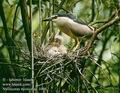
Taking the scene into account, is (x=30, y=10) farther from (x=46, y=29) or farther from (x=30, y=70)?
(x=30, y=70)

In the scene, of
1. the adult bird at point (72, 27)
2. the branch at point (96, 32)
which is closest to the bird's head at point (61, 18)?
the adult bird at point (72, 27)

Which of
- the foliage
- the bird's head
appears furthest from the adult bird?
the foliage

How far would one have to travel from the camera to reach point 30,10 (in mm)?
3186

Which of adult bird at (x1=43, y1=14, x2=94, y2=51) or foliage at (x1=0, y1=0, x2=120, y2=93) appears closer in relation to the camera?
adult bird at (x1=43, y1=14, x2=94, y2=51)

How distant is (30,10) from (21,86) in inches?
14.5

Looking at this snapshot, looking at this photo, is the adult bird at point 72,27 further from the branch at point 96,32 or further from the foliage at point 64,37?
the foliage at point 64,37

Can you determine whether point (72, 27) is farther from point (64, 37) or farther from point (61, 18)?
point (64, 37)

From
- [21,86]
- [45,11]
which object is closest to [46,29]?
[45,11]

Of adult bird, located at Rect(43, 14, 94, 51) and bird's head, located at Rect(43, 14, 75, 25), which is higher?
bird's head, located at Rect(43, 14, 75, 25)

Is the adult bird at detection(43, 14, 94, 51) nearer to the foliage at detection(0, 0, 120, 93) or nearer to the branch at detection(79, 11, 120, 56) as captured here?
the branch at detection(79, 11, 120, 56)

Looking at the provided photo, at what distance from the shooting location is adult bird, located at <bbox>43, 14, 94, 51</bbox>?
2943 millimetres

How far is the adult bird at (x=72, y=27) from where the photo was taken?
2.94 meters

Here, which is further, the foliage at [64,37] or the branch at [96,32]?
the foliage at [64,37]

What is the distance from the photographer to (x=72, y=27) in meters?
2.95
